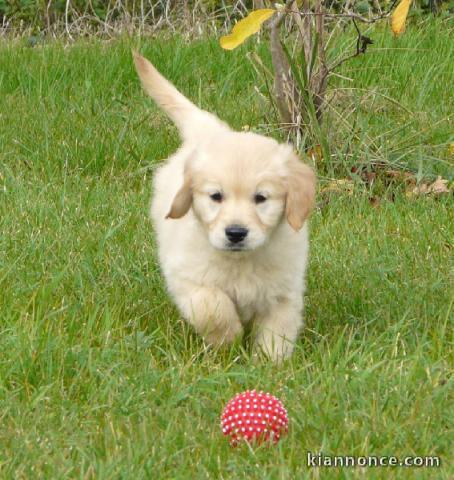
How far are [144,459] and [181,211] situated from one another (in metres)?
1.02

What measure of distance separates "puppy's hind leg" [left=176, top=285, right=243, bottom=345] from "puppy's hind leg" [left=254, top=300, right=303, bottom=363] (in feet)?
0.26

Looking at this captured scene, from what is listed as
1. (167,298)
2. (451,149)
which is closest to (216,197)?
(167,298)

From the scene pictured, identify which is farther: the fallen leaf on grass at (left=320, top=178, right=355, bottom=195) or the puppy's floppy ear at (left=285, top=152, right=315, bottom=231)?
the fallen leaf on grass at (left=320, top=178, right=355, bottom=195)

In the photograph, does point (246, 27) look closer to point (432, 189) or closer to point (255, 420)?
point (255, 420)

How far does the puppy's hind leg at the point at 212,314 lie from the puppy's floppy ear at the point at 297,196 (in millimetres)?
305

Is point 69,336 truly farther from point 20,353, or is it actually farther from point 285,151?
point 285,151

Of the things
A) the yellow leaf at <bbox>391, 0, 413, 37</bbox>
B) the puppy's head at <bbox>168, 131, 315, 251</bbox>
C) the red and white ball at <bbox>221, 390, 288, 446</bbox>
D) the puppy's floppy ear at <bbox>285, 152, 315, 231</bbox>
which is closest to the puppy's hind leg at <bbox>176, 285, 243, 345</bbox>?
the puppy's head at <bbox>168, 131, 315, 251</bbox>

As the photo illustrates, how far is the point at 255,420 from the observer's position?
2.67m

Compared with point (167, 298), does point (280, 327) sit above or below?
above

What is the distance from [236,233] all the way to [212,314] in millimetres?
287

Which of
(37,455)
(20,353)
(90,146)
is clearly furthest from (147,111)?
(37,455)

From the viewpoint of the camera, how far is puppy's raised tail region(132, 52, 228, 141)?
4152mm

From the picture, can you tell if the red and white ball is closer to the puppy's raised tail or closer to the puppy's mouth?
the puppy's mouth

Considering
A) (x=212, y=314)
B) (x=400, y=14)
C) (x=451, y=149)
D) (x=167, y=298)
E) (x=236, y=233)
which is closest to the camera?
(x=400, y=14)
